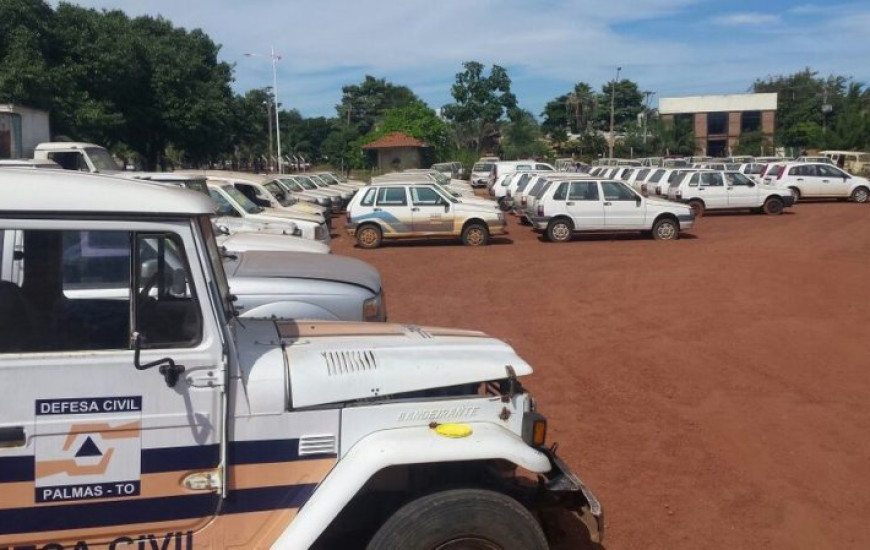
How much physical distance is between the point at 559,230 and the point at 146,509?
59.2 ft

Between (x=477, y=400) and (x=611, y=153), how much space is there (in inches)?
2444

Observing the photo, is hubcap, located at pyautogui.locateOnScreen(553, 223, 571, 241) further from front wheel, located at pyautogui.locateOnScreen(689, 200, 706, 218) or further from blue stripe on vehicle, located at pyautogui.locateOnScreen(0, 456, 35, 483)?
blue stripe on vehicle, located at pyautogui.locateOnScreen(0, 456, 35, 483)

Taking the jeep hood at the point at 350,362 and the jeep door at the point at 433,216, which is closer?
the jeep hood at the point at 350,362

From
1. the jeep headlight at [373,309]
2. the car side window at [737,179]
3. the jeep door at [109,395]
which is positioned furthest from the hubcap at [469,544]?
the car side window at [737,179]

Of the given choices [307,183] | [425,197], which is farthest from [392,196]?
[307,183]

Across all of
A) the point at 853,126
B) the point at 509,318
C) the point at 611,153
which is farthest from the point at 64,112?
the point at 853,126

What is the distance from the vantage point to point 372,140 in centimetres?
6162

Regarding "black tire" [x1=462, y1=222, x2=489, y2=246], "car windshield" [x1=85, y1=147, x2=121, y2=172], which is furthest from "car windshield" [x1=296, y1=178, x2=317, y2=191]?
"black tire" [x1=462, y1=222, x2=489, y2=246]

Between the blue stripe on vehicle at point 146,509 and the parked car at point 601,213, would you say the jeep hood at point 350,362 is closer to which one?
the blue stripe on vehicle at point 146,509

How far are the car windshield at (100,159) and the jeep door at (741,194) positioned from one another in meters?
18.8

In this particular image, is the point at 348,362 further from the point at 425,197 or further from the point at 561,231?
the point at 561,231

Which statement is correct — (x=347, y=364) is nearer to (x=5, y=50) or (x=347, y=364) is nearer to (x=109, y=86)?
(x=5, y=50)

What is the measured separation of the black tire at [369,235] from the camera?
20.2 metres

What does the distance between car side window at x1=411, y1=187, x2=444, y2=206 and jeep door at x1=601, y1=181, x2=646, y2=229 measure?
417 cm
